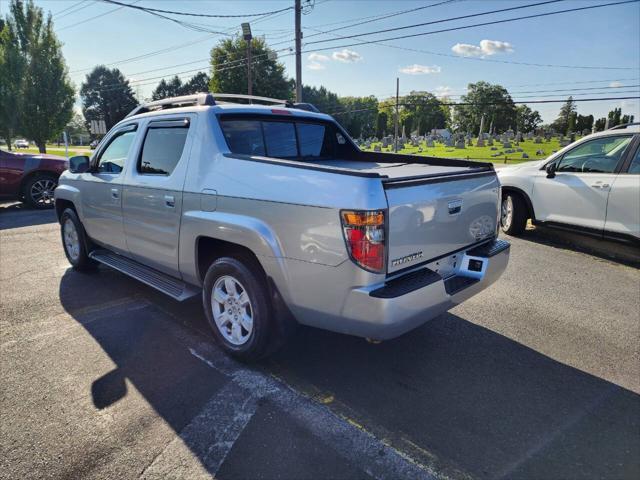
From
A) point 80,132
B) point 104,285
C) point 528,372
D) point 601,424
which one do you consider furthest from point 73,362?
point 80,132

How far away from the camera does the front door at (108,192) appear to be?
4.34 meters

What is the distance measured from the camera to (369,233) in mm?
2432

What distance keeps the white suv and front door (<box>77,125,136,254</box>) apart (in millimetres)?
5873

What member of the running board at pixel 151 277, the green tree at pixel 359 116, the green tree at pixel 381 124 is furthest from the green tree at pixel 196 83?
the running board at pixel 151 277

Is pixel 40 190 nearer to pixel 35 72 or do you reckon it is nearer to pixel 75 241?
pixel 75 241

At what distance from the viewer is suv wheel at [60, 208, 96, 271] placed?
206 inches

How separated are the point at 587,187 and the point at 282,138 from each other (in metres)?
4.62

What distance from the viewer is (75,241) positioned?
17.8 feet

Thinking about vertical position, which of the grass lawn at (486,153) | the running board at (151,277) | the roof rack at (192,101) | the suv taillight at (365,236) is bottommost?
the running board at (151,277)

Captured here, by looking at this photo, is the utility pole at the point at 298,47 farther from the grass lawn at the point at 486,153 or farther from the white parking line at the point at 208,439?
the white parking line at the point at 208,439

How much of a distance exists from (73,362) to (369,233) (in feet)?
8.28

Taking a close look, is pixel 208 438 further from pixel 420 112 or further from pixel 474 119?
pixel 420 112

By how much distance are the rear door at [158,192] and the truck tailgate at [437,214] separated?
1809 millimetres

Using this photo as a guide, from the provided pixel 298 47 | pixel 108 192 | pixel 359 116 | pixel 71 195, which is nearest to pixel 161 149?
pixel 108 192
